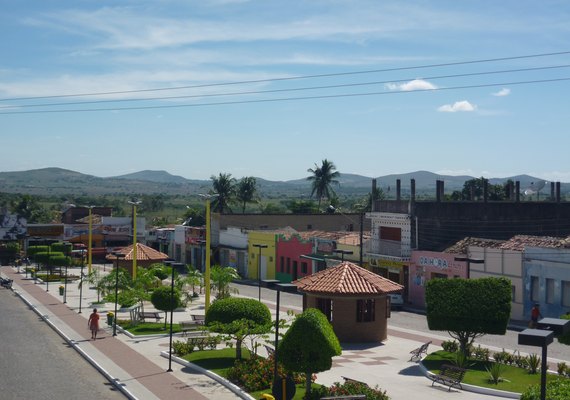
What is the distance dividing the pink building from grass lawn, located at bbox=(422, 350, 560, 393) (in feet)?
59.5

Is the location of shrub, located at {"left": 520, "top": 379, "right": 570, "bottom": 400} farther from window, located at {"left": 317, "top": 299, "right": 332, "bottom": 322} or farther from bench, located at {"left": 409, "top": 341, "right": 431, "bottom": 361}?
window, located at {"left": 317, "top": 299, "right": 332, "bottom": 322}

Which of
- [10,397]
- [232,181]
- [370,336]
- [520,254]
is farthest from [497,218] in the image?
[232,181]

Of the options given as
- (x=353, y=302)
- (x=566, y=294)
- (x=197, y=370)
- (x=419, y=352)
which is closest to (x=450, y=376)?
(x=419, y=352)

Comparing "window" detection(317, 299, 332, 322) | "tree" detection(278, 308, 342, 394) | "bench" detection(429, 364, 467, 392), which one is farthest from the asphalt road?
"window" detection(317, 299, 332, 322)

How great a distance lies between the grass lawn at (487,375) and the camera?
24359 millimetres

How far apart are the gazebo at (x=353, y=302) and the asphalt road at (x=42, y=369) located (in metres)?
10.1

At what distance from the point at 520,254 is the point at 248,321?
20.3 metres

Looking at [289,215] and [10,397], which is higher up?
[289,215]

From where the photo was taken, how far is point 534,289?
41.6 m

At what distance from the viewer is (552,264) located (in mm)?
40156

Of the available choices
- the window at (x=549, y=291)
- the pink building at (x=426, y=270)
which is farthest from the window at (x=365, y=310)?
the pink building at (x=426, y=270)

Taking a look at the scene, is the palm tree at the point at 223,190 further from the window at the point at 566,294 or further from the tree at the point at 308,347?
the tree at the point at 308,347

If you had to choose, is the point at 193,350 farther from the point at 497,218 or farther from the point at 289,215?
the point at 289,215

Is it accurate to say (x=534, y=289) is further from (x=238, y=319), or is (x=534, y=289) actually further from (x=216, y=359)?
(x=238, y=319)
